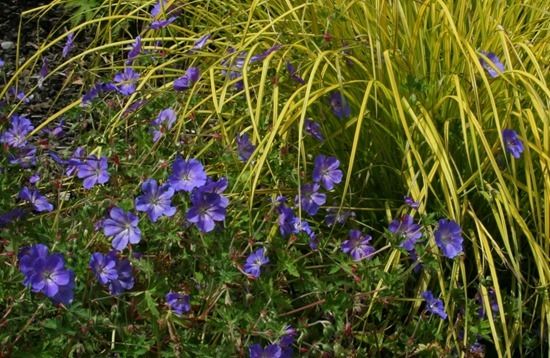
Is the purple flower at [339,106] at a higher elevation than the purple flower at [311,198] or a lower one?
higher

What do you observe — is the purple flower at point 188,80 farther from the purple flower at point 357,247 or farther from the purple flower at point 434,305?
the purple flower at point 434,305

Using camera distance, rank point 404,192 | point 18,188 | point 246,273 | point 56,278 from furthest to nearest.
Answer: point 404,192, point 18,188, point 246,273, point 56,278

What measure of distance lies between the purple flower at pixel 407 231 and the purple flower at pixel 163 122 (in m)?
0.52

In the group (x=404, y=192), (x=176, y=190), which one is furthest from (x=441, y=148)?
(x=176, y=190)

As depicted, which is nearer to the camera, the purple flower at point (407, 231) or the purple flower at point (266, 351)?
the purple flower at point (266, 351)

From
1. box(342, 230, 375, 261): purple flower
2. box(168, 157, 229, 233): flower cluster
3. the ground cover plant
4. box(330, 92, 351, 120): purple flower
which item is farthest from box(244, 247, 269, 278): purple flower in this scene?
box(330, 92, 351, 120): purple flower

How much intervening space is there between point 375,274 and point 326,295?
0.11m

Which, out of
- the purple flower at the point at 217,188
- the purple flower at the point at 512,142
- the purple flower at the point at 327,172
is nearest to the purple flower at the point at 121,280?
the purple flower at the point at 217,188

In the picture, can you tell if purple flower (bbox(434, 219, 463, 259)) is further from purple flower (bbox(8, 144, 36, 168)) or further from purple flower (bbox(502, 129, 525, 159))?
purple flower (bbox(8, 144, 36, 168))

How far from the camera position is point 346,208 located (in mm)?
2135

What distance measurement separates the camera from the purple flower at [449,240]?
194 cm

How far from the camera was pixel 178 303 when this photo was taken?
71.0 inches

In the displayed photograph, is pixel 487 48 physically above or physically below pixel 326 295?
above

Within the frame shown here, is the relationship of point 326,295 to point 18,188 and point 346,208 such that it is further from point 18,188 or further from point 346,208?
point 18,188
